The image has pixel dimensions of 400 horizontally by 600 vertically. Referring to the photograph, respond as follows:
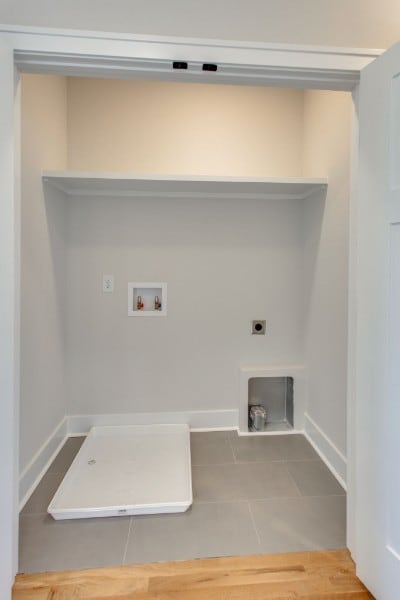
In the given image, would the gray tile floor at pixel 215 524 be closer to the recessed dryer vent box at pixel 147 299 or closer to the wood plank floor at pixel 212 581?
the wood plank floor at pixel 212 581

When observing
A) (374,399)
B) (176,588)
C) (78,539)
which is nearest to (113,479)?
(78,539)

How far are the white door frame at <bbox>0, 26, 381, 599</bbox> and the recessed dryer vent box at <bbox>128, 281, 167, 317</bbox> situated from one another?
3.93 ft

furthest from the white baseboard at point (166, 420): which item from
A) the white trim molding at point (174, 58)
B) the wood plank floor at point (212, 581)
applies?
the white trim molding at point (174, 58)

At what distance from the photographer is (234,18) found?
3.82ft

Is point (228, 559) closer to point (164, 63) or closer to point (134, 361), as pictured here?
point (134, 361)

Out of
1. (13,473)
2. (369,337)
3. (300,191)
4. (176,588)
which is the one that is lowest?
(176,588)

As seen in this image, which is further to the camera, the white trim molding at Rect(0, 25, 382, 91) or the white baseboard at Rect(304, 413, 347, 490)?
the white baseboard at Rect(304, 413, 347, 490)

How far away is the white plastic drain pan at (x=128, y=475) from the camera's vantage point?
157cm

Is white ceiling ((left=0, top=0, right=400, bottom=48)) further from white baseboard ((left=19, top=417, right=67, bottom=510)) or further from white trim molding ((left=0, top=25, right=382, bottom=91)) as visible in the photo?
white baseboard ((left=19, top=417, right=67, bottom=510))

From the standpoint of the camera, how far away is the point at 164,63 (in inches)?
45.6

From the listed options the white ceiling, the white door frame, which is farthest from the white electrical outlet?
the white ceiling

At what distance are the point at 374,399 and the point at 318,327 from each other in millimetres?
1060

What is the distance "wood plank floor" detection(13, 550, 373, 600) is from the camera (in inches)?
46.4

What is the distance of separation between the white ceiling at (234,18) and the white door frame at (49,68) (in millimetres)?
42
